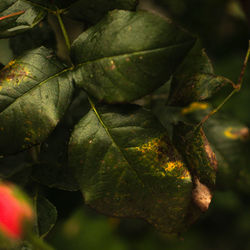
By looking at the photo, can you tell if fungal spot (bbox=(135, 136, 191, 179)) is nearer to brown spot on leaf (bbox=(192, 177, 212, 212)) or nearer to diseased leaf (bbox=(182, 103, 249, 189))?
brown spot on leaf (bbox=(192, 177, 212, 212))

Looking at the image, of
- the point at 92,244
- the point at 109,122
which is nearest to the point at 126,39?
the point at 109,122

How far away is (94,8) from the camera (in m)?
0.56

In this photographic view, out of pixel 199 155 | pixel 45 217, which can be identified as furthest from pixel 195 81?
pixel 45 217

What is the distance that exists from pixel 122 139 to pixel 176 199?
0.13 m

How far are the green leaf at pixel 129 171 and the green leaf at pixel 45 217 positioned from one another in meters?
0.12

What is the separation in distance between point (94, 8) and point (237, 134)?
48 centimetres

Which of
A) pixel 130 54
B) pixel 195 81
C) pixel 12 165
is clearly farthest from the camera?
pixel 12 165

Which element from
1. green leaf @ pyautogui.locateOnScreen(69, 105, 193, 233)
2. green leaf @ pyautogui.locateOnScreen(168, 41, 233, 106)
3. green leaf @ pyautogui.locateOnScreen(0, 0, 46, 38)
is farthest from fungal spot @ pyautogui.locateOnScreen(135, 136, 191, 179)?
green leaf @ pyautogui.locateOnScreen(0, 0, 46, 38)

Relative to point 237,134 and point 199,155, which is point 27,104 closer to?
point 199,155

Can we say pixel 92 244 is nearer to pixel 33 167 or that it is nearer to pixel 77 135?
pixel 33 167

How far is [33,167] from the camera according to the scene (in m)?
0.71

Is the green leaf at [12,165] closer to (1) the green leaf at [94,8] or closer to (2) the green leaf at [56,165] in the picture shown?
(2) the green leaf at [56,165]

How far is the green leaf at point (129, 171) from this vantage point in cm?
52

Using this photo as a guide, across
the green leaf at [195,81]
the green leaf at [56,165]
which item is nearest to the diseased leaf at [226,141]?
the green leaf at [195,81]
